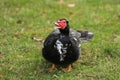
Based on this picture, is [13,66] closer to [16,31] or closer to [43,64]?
[43,64]

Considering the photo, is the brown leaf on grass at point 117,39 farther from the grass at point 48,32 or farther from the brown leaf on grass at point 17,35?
the brown leaf on grass at point 17,35

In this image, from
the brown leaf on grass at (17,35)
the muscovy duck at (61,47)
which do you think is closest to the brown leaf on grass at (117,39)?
the muscovy duck at (61,47)

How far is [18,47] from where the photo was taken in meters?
9.27

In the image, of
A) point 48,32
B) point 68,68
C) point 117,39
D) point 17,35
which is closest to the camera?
point 68,68

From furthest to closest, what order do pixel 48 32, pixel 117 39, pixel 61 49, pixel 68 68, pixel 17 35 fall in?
1. pixel 48 32
2. pixel 17 35
3. pixel 117 39
4. pixel 68 68
5. pixel 61 49

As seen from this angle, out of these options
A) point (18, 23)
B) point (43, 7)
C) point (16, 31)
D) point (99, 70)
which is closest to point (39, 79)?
point (99, 70)

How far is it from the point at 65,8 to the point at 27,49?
3195mm

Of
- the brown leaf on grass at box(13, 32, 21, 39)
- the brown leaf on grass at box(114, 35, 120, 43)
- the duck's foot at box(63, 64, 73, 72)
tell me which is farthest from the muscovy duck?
the brown leaf on grass at box(13, 32, 21, 39)

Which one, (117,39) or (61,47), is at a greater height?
(61,47)

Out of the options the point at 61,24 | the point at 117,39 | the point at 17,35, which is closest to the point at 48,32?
the point at 17,35

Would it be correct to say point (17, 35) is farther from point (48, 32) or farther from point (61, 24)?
point (61, 24)

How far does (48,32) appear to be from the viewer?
10344mm

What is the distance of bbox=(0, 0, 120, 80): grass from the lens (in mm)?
7918

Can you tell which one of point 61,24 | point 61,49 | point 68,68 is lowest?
point 68,68
